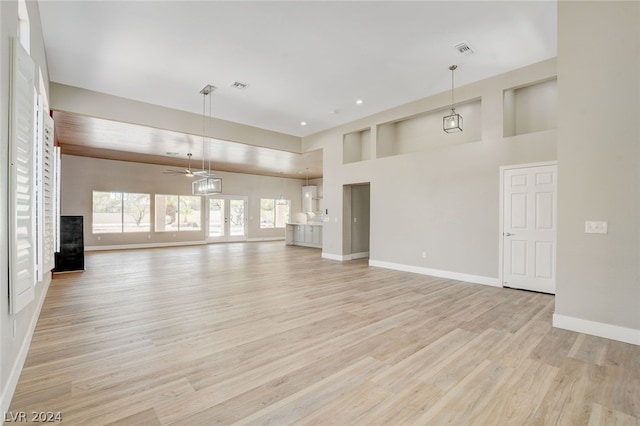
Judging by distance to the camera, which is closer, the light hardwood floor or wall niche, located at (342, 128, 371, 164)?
the light hardwood floor

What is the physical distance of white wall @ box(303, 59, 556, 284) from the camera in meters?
5.00

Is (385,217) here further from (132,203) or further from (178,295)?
(132,203)

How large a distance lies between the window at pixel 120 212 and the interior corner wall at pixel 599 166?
12.1m

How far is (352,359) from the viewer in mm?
2562

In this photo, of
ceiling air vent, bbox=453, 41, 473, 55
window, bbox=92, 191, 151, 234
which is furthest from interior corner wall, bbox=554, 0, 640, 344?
window, bbox=92, 191, 151, 234

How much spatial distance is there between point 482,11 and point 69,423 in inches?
201

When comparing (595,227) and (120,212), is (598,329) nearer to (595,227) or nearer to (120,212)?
(595,227)

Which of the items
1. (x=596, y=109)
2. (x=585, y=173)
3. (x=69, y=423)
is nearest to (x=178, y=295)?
(x=69, y=423)

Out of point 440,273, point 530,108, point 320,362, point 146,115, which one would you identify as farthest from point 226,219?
point 320,362

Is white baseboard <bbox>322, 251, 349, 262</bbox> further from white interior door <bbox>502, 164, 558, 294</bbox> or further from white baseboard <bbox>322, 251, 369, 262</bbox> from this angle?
white interior door <bbox>502, 164, 558, 294</bbox>

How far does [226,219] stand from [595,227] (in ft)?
40.2

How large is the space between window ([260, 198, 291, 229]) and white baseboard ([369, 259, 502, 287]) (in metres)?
8.18

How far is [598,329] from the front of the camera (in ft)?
10.2

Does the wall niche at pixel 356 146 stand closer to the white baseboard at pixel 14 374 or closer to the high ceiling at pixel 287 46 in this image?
the high ceiling at pixel 287 46
